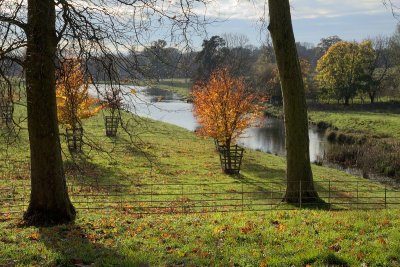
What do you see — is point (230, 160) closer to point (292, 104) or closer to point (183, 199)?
point (183, 199)

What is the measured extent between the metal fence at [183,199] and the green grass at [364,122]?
27.6 metres

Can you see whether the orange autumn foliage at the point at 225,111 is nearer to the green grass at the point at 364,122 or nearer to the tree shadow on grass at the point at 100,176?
the tree shadow on grass at the point at 100,176

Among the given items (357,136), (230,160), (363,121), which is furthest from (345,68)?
(230,160)

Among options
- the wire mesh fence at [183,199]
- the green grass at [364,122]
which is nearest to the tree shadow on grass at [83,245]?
the wire mesh fence at [183,199]

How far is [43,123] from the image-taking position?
412 inches

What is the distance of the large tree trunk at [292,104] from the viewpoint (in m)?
14.6

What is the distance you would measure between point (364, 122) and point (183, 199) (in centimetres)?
4404

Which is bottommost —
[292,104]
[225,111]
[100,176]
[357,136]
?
[100,176]

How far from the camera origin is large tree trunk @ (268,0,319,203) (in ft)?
47.8

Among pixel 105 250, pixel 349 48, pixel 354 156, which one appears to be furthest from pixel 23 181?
pixel 349 48

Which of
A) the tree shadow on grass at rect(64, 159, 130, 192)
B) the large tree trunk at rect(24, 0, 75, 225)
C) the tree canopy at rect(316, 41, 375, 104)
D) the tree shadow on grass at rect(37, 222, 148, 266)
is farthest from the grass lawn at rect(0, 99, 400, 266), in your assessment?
the tree canopy at rect(316, 41, 375, 104)

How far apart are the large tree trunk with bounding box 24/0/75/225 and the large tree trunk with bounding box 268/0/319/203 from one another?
7413 millimetres

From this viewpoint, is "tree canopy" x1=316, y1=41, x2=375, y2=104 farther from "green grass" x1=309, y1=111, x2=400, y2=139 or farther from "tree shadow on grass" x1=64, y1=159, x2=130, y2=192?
"tree shadow on grass" x1=64, y1=159, x2=130, y2=192

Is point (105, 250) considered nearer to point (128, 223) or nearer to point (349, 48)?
point (128, 223)
